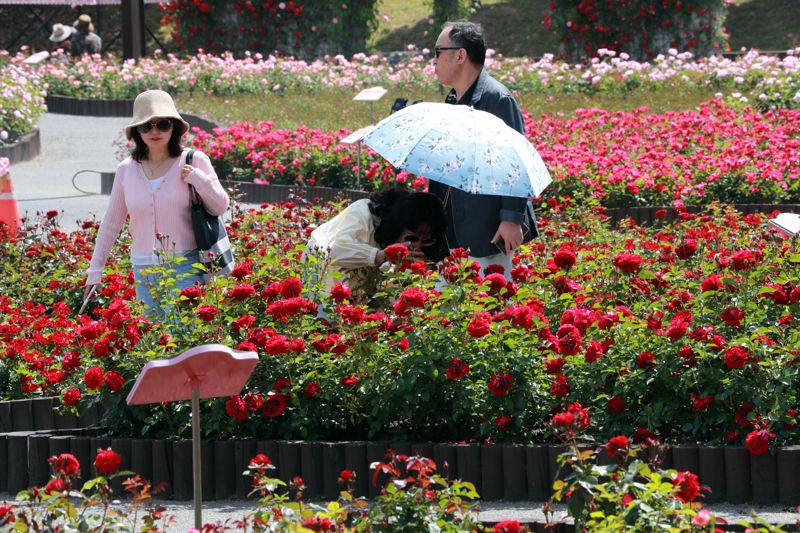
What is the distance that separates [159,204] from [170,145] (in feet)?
0.89

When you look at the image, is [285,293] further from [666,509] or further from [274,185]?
[274,185]

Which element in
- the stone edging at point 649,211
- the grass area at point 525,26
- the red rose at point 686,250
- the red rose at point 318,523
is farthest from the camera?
the grass area at point 525,26

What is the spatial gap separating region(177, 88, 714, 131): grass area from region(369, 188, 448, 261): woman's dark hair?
1095 centimetres

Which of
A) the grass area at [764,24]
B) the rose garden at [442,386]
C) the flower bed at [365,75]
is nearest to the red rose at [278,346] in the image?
the rose garden at [442,386]

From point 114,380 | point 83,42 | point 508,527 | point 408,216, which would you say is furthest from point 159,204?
point 83,42

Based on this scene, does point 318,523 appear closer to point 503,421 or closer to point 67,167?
point 503,421

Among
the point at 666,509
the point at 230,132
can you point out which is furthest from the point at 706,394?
the point at 230,132

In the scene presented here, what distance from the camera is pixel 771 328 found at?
187 inches

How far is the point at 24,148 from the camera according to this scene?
17219 millimetres

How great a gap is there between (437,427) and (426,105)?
1600 mm

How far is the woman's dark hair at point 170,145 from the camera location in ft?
19.6

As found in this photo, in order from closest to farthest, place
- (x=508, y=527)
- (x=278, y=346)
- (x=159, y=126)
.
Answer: (x=508, y=527) → (x=278, y=346) → (x=159, y=126)

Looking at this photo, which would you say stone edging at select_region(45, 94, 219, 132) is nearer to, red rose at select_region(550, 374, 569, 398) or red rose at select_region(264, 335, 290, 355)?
red rose at select_region(264, 335, 290, 355)

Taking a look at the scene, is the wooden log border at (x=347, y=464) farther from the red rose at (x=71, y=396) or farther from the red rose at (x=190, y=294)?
the red rose at (x=190, y=294)
